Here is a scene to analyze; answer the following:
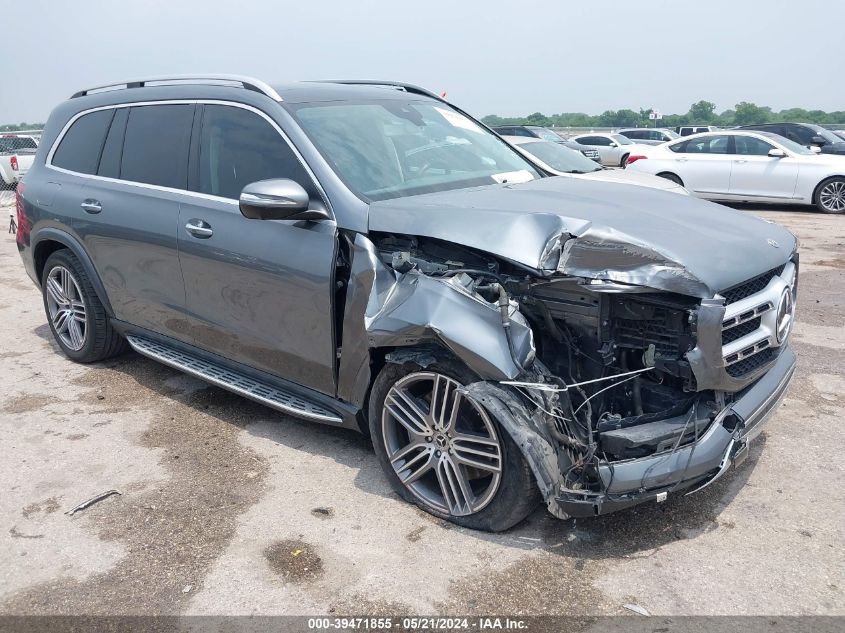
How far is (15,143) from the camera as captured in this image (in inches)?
763

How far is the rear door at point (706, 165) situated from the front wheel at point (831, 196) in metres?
1.53

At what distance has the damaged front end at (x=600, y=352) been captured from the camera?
2.97m

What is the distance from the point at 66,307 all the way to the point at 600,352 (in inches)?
170

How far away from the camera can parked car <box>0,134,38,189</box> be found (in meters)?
16.9

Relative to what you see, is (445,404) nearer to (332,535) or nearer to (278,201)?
(332,535)

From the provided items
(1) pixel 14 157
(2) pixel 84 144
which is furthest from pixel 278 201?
(1) pixel 14 157

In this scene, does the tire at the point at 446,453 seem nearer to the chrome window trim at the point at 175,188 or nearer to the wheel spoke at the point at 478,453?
the wheel spoke at the point at 478,453

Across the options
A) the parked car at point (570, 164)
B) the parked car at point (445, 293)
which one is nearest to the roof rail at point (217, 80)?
the parked car at point (445, 293)

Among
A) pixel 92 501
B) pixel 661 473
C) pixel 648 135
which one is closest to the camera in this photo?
pixel 661 473

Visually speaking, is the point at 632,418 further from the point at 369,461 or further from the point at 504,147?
the point at 504,147

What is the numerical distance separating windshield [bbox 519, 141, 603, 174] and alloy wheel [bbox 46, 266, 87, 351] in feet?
20.1

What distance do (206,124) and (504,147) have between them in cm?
190

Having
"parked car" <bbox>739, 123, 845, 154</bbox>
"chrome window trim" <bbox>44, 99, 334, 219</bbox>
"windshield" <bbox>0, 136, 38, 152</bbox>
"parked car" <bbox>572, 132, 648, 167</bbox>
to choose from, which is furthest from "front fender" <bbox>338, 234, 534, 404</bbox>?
"parked car" <bbox>572, 132, 648, 167</bbox>

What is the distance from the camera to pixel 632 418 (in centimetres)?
312
